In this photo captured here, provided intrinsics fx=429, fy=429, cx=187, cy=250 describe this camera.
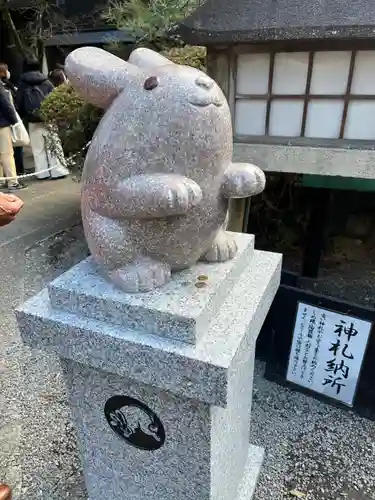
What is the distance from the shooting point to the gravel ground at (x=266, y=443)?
229 centimetres

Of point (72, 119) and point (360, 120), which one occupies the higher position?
point (360, 120)

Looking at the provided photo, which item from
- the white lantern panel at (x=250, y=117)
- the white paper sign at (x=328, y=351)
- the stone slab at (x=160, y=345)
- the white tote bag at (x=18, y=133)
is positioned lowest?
the white paper sign at (x=328, y=351)

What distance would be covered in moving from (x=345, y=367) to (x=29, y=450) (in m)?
1.98

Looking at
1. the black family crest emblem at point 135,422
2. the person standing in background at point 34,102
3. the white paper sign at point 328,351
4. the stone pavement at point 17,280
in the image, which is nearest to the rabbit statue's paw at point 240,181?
the black family crest emblem at point 135,422

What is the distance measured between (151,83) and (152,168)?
0.90 feet

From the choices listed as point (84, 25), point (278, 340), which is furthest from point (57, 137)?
point (84, 25)

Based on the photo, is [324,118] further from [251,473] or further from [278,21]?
[251,473]

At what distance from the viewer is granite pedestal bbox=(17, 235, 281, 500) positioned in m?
1.42

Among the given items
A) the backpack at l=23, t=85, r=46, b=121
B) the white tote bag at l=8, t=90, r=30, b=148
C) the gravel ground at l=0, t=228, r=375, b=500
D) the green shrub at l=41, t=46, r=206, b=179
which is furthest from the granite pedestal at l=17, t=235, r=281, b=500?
the backpack at l=23, t=85, r=46, b=121

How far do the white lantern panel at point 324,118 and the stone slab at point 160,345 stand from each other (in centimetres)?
133

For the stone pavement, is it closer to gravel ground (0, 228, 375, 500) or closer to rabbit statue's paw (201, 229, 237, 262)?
gravel ground (0, 228, 375, 500)

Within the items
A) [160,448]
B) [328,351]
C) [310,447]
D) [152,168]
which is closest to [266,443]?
[310,447]

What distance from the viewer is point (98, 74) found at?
148 cm

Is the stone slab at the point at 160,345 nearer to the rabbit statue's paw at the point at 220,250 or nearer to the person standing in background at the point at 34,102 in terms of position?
the rabbit statue's paw at the point at 220,250
